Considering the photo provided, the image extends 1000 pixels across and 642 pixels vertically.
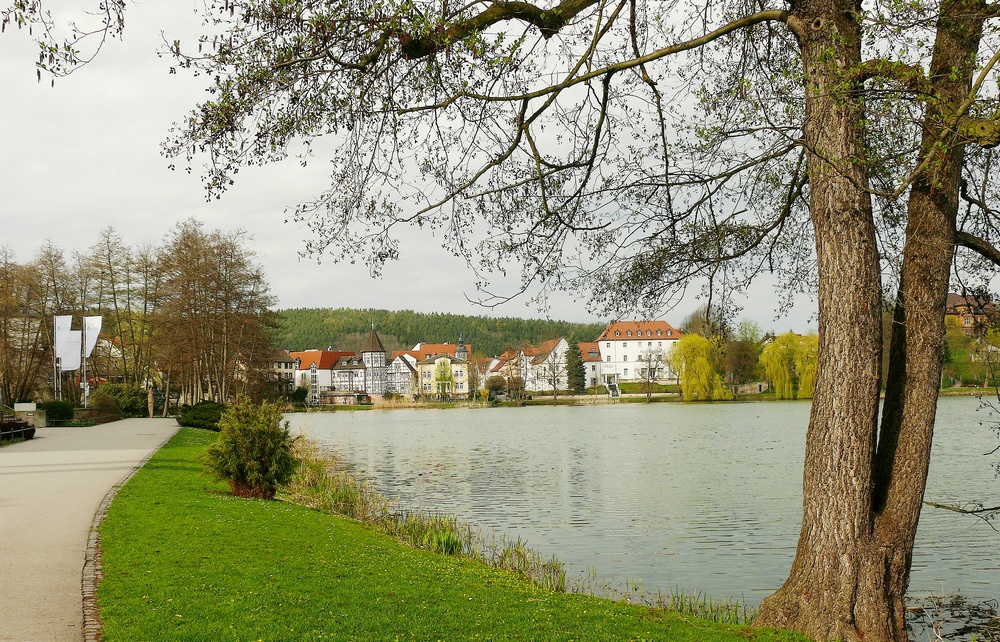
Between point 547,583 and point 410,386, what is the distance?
114453mm

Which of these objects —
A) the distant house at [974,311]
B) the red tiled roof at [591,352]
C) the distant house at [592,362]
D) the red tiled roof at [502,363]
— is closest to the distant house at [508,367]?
the red tiled roof at [502,363]

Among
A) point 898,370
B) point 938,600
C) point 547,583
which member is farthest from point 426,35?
point 938,600

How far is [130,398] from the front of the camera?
153 ft

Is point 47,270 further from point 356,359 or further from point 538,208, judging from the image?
point 356,359

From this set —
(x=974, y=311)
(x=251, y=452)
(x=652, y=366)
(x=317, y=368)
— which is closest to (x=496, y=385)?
(x=652, y=366)

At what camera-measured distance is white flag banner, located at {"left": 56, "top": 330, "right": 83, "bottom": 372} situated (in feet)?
116

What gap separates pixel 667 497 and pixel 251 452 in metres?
8.67

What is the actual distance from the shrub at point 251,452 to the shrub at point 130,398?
3496 centimetres

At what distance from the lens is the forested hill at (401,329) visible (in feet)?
500

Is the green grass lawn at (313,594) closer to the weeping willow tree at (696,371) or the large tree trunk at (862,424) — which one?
the large tree trunk at (862,424)

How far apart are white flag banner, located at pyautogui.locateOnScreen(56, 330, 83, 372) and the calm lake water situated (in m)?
11.5

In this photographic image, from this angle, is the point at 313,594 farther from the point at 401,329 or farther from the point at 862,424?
the point at 401,329

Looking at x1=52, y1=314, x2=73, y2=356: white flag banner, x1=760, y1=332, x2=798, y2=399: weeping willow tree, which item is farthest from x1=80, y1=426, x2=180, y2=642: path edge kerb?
x1=760, y1=332, x2=798, y2=399: weeping willow tree

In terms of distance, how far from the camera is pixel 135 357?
164 feet
